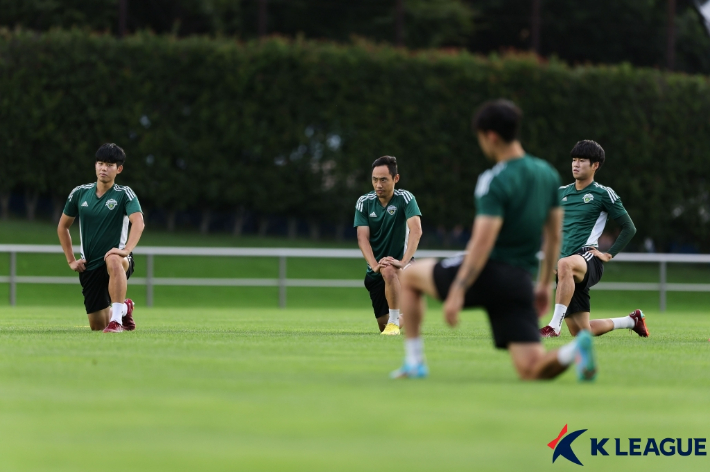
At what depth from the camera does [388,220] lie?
1162cm

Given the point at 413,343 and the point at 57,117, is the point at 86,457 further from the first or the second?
the point at 57,117

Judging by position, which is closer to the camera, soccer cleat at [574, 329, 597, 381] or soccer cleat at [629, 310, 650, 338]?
soccer cleat at [574, 329, 597, 381]

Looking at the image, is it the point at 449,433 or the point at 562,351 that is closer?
the point at 449,433

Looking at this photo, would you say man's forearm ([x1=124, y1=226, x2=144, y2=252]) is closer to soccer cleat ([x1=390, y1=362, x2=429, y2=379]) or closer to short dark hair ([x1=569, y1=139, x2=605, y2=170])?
short dark hair ([x1=569, y1=139, x2=605, y2=170])

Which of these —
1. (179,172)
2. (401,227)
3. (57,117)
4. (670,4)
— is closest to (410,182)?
(179,172)

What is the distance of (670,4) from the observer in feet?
108

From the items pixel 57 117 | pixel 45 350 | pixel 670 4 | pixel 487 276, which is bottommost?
pixel 45 350

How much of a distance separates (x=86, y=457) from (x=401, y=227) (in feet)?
25.1

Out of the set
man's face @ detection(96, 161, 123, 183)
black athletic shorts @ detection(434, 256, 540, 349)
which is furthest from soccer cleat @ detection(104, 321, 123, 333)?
black athletic shorts @ detection(434, 256, 540, 349)

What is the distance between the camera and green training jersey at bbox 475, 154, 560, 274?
6.34m

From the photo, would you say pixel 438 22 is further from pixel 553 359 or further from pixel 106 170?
pixel 553 359

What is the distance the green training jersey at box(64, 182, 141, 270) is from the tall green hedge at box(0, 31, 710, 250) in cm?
1501

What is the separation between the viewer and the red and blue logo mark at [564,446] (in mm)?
4343

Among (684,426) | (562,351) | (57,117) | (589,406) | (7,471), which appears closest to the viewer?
(7,471)
